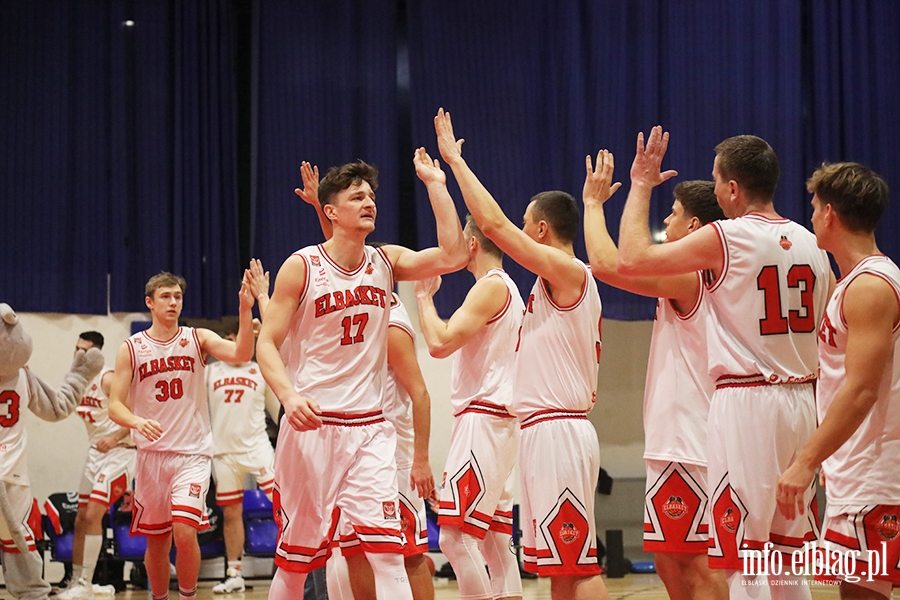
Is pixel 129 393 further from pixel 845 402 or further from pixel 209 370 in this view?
pixel 845 402

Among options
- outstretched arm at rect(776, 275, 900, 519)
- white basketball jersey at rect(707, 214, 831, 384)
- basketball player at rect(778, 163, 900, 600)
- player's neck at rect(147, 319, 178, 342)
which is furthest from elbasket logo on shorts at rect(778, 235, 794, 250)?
player's neck at rect(147, 319, 178, 342)

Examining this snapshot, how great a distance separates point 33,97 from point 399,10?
16.3 feet

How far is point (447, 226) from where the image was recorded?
16.7ft

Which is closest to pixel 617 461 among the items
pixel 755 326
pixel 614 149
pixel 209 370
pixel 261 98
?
pixel 614 149

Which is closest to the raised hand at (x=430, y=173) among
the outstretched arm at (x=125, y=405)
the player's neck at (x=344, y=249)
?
the player's neck at (x=344, y=249)

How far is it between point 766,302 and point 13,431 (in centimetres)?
593

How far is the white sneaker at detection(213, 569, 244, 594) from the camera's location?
10.2 meters

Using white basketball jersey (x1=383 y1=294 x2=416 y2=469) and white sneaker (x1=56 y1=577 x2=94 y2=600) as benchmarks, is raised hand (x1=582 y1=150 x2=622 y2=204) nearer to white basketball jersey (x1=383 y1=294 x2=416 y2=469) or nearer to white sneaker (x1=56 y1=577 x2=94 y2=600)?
white basketball jersey (x1=383 y1=294 x2=416 y2=469)

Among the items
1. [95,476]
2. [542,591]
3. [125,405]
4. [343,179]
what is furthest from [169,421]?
[542,591]

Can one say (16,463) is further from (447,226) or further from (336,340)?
(447,226)

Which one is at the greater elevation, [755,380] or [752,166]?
[752,166]

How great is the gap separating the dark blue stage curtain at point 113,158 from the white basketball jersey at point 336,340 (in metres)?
7.52

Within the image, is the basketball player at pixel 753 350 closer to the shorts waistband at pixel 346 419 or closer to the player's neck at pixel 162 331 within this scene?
the shorts waistband at pixel 346 419

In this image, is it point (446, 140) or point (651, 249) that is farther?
point (446, 140)
